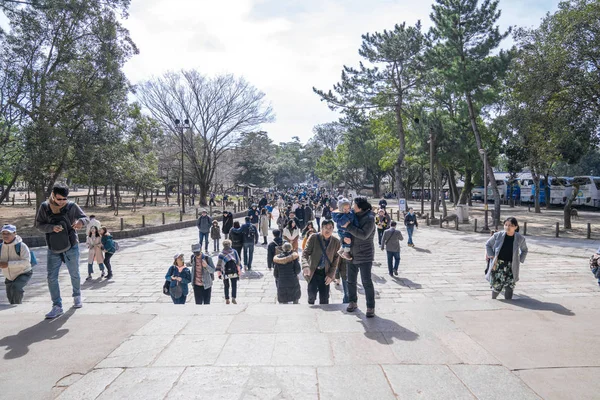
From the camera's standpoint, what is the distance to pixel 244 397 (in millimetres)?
2773

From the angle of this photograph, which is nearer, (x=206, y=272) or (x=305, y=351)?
(x=305, y=351)

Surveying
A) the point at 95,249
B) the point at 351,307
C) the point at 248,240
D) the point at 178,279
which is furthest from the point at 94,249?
the point at 351,307

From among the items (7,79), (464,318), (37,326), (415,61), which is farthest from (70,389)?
(415,61)

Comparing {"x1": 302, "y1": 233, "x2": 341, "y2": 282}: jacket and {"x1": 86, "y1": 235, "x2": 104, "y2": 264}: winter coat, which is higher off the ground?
{"x1": 302, "y1": 233, "x2": 341, "y2": 282}: jacket

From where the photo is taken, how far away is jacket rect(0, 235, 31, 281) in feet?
17.0

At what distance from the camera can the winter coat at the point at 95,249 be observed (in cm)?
879

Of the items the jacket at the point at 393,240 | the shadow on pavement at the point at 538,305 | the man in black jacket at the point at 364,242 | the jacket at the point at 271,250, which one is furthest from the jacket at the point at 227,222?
the shadow on pavement at the point at 538,305

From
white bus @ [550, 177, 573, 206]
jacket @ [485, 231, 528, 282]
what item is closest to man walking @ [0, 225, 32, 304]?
jacket @ [485, 231, 528, 282]

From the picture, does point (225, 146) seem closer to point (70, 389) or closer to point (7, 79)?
point (7, 79)

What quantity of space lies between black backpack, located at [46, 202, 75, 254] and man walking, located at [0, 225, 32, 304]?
1149 mm

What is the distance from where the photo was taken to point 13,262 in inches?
205

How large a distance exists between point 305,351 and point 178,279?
3.26 meters

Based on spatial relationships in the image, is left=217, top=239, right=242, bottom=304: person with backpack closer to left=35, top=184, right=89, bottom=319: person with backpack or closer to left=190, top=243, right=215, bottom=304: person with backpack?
left=190, top=243, right=215, bottom=304: person with backpack

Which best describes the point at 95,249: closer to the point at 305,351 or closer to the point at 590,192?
the point at 305,351
